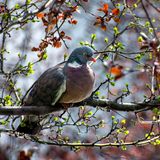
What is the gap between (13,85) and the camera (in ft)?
15.1

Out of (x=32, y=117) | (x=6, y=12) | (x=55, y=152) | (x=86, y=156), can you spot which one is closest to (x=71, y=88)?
(x=32, y=117)

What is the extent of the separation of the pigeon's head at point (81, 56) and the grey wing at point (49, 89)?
0.60ft

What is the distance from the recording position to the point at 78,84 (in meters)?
4.71

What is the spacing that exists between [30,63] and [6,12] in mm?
555

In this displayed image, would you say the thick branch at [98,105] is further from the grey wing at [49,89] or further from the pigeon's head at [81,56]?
the pigeon's head at [81,56]

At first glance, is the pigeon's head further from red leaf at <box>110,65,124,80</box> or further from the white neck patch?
red leaf at <box>110,65,124,80</box>

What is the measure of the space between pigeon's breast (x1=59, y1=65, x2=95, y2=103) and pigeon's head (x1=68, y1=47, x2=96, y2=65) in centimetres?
9

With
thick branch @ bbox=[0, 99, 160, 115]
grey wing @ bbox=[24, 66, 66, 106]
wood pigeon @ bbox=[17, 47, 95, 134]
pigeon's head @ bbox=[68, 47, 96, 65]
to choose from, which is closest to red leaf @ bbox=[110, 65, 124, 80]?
thick branch @ bbox=[0, 99, 160, 115]

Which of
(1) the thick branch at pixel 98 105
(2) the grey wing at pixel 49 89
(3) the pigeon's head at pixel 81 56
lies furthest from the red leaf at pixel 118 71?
(3) the pigeon's head at pixel 81 56

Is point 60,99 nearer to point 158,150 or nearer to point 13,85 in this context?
point 13,85

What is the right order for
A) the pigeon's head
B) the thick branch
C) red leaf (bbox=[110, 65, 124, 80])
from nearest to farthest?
red leaf (bbox=[110, 65, 124, 80]) → the thick branch → the pigeon's head

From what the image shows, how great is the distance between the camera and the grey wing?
15.3 feet

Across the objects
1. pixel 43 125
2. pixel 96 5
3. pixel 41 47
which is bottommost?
pixel 43 125

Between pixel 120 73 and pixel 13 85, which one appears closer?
pixel 120 73
